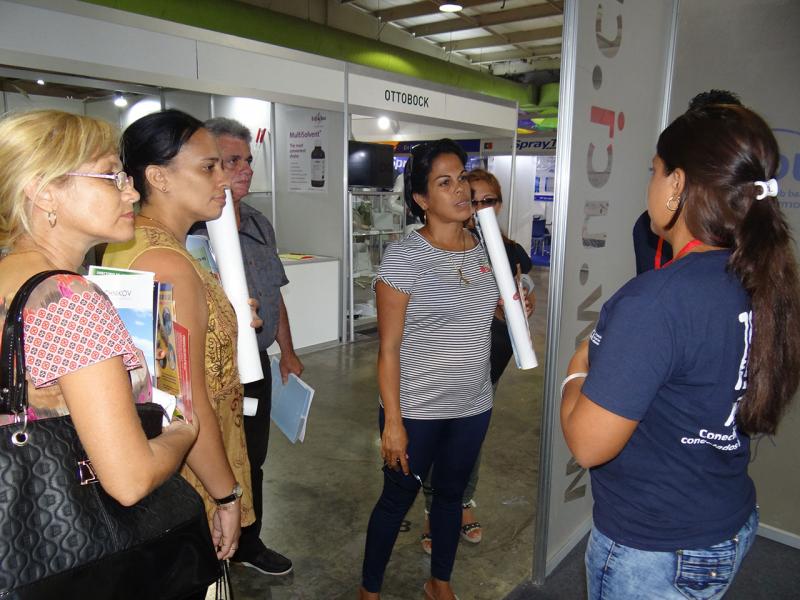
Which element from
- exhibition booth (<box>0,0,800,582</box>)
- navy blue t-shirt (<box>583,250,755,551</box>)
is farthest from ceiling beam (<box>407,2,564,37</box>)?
navy blue t-shirt (<box>583,250,755,551</box>)

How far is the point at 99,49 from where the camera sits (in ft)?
12.5

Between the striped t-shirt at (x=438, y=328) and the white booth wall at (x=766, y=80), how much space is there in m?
1.39

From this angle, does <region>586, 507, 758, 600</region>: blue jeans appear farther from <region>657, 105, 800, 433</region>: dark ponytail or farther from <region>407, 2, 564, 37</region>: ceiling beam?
<region>407, 2, 564, 37</region>: ceiling beam

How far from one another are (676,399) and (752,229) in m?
0.32

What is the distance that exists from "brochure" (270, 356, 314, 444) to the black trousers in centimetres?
5

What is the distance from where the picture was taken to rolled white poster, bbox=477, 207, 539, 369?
1.76 m

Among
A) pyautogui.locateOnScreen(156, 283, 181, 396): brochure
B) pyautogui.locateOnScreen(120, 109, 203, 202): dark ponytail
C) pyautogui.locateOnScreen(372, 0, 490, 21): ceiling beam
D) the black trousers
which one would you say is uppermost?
pyautogui.locateOnScreen(372, 0, 490, 21): ceiling beam

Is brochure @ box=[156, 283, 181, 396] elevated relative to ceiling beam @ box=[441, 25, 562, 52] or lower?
lower

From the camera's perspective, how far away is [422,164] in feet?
6.15

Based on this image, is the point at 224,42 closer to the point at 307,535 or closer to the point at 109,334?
the point at 307,535

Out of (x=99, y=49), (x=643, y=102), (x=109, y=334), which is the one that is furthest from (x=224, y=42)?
(x=109, y=334)


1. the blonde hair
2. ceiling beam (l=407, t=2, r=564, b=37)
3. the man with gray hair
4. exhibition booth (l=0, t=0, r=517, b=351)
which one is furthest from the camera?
ceiling beam (l=407, t=2, r=564, b=37)

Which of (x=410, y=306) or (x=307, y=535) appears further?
(x=307, y=535)

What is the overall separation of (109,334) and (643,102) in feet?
6.82
